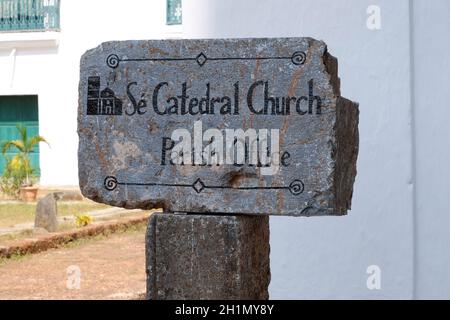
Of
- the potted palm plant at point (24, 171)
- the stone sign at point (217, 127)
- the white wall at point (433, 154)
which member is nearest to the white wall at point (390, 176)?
the white wall at point (433, 154)

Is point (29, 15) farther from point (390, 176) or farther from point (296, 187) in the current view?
point (296, 187)

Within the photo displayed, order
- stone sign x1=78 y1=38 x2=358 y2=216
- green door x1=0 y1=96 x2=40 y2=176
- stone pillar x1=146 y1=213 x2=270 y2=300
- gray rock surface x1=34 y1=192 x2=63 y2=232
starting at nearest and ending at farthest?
stone sign x1=78 y1=38 x2=358 y2=216
stone pillar x1=146 y1=213 x2=270 y2=300
gray rock surface x1=34 y1=192 x2=63 y2=232
green door x1=0 y1=96 x2=40 y2=176

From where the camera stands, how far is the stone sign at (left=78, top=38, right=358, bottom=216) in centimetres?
418

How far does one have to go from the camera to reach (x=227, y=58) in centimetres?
428

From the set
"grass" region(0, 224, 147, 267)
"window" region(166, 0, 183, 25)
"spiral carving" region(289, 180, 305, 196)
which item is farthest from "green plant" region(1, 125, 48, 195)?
"spiral carving" region(289, 180, 305, 196)

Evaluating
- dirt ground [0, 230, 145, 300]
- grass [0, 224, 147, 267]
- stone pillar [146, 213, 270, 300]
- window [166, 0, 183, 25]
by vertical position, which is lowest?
dirt ground [0, 230, 145, 300]

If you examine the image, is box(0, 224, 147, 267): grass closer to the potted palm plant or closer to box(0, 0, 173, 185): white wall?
the potted palm plant

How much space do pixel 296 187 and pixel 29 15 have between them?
14771mm

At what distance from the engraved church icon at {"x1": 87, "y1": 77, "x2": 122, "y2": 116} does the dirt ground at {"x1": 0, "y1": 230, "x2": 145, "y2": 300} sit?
3642 millimetres

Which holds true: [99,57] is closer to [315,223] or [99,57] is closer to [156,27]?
[315,223]

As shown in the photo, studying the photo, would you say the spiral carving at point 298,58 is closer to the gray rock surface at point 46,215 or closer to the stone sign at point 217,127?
the stone sign at point 217,127

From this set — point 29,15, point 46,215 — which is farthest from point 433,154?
point 29,15

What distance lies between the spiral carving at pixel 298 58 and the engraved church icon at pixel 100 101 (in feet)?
2.66
